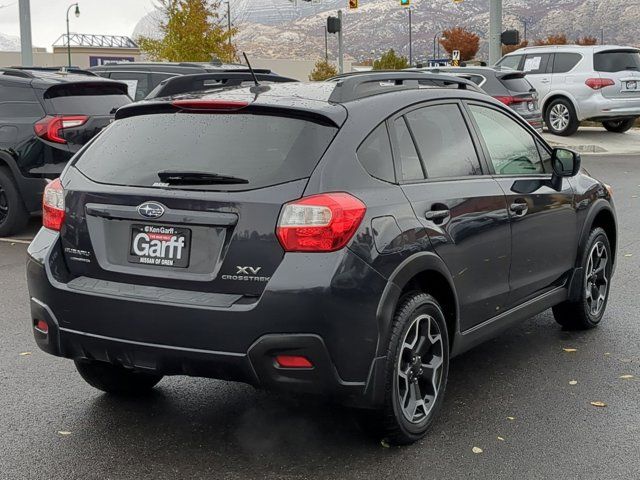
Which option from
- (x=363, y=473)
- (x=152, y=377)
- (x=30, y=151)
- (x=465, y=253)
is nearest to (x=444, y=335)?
(x=465, y=253)

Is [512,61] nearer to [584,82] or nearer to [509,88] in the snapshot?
[584,82]

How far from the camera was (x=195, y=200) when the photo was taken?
4.12 meters

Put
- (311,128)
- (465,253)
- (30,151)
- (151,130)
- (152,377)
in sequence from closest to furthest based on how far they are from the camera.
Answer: (311,128) < (151,130) < (465,253) < (152,377) < (30,151)

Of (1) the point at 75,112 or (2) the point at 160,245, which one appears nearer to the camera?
(2) the point at 160,245

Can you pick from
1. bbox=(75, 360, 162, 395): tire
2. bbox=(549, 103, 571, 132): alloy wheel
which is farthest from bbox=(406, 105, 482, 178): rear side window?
bbox=(549, 103, 571, 132): alloy wheel

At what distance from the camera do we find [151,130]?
4.54m

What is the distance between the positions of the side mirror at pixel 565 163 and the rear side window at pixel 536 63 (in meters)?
17.6

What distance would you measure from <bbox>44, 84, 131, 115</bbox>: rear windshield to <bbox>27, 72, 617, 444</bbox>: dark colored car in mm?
5948

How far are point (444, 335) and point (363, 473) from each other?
0.88 metres

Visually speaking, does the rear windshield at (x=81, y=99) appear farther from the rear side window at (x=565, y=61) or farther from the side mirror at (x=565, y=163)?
the rear side window at (x=565, y=61)

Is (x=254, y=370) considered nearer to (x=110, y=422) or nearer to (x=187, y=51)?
(x=110, y=422)

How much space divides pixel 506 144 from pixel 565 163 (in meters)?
0.57

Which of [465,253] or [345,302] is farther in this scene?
[465,253]

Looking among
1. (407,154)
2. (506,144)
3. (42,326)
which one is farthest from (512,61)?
(42,326)
